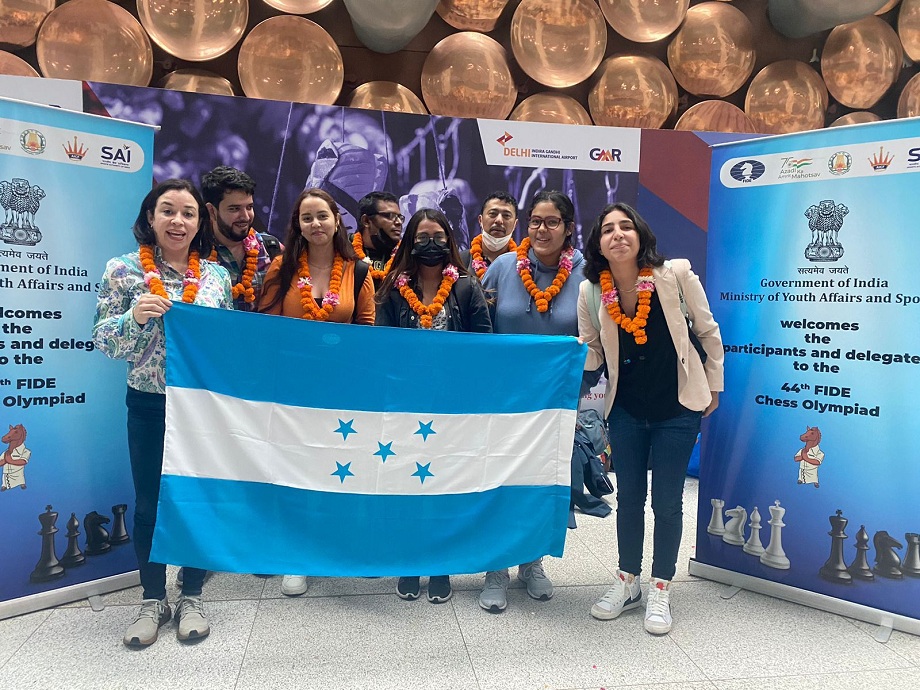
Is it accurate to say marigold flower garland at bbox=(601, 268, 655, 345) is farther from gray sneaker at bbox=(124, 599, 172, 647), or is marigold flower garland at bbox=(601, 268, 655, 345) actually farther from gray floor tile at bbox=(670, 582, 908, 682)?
gray sneaker at bbox=(124, 599, 172, 647)

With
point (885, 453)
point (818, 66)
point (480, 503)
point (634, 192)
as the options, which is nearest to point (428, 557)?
point (480, 503)

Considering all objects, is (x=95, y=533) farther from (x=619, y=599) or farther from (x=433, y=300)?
(x=619, y=599)

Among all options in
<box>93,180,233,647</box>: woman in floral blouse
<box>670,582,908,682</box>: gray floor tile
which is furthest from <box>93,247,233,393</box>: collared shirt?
<box>670,582,908,682</box>: gray floor tile

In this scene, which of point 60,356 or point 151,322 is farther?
point 60,356

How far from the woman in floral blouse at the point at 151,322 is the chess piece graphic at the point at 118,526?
479 millimetres

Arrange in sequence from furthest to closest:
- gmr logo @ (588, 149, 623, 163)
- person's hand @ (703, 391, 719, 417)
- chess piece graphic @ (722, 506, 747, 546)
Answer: gmr logo @ (588, 149, 623, 163), chess piece graphic @ (722, 506, 747, 546), person's hand @ (703, 391, 719, 417)

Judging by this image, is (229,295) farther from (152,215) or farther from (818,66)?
(818,66)

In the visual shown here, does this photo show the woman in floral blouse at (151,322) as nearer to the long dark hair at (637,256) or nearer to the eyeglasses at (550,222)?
the eyeglasses at (550,222)

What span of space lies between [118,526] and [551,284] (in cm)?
197

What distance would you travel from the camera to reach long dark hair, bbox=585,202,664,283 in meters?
2.21

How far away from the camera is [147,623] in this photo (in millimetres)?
2061

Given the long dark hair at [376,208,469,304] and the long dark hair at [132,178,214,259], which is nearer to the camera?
the long dark hair at [132,178,214,259]

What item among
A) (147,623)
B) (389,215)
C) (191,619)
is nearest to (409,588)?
(191,619)

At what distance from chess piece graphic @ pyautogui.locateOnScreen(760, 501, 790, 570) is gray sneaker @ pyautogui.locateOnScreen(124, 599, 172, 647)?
2278 millimetres
